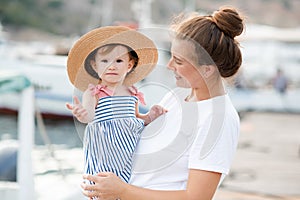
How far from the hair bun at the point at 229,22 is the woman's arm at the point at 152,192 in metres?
0.40

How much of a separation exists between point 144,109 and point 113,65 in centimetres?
480

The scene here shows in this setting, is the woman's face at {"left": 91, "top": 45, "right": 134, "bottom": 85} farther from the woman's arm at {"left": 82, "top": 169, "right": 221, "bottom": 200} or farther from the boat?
the boat

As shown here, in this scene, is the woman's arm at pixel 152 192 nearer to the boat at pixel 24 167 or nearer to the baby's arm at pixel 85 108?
the baby's arm at pixel 85 108

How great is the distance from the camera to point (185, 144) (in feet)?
6.04

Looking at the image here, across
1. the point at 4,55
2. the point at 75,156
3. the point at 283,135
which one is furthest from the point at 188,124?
the point at 4,55

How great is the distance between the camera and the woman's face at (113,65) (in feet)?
6.28

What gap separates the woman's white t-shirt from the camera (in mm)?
1800

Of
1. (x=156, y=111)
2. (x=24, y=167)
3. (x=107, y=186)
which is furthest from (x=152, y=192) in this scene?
(x=24, y=167)

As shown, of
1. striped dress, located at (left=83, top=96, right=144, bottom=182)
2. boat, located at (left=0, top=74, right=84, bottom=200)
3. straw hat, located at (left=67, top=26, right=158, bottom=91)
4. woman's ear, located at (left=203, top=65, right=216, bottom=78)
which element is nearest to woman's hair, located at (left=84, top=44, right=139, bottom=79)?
straw hat, located at (left=67, top=26, right=158, bottom=91)

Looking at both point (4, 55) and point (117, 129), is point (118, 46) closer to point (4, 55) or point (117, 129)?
point (117, 129)

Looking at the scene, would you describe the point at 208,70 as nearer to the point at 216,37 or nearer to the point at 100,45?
the point at 216,37

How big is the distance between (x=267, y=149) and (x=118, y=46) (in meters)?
10.1

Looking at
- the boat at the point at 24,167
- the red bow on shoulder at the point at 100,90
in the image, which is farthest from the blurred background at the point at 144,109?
the red bow on shoulder at the point at 100,90

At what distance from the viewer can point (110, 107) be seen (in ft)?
6.23
